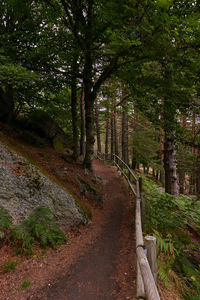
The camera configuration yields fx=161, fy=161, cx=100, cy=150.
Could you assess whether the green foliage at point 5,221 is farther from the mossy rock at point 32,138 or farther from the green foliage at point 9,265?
the mossy rock at point 32,138

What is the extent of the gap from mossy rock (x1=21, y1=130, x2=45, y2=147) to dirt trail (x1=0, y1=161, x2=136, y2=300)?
19.5ft

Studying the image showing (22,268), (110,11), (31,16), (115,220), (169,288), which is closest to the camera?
(169,288)

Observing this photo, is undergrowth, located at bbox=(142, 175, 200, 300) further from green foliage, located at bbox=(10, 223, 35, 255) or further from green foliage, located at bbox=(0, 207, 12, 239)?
green foliage, located at bbox=(0, 207, 12, 239)

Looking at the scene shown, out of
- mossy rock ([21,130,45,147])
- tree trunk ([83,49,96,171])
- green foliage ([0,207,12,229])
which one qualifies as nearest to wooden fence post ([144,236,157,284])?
green foliage ([0,207,12,229])

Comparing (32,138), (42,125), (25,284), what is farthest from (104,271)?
(42,125)

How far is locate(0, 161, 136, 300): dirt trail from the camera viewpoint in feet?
10.5

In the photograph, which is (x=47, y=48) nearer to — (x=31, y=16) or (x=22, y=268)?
(x=31, y=16)

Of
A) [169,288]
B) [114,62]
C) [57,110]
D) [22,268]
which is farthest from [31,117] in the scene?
[169,288]

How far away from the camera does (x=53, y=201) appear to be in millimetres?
5695

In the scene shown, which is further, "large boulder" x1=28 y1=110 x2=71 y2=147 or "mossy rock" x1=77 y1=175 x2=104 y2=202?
"large boulder" x1=28 y1=110 x2=71 y2=147

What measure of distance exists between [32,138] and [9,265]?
7247 millimetres

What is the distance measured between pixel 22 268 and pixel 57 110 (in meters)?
9.76

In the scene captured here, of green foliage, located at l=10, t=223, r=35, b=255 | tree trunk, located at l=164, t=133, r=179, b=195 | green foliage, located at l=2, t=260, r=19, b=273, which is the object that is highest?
tree trunk, located at l=164, t=133, r=179, b=195

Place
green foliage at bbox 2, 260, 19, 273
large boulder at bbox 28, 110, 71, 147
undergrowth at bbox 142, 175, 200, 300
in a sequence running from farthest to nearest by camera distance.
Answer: large boulder at bbox 28, 110, 71, 147, undergrowth at bbox 142, 175, 200, 300, green foliage at bbox 2, 260, 19, 273
